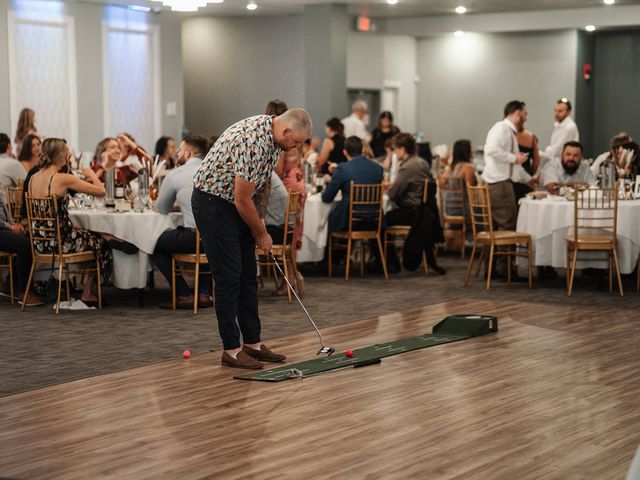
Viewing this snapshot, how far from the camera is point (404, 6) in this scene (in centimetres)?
1588

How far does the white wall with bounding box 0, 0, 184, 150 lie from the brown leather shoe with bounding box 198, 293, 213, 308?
564 centimetres

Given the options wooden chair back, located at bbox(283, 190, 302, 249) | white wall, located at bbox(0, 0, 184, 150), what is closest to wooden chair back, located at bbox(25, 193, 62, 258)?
wooden chair back, located at bbox(283, 190, 302, 249)

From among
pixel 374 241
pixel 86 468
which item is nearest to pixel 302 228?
pixel 374 241

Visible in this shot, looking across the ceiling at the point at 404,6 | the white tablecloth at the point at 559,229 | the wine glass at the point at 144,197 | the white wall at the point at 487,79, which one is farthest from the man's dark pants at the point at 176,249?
the white wall at the point at 487,79

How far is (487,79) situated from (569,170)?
8.77 metres

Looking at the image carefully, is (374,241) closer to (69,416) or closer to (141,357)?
(141,357)

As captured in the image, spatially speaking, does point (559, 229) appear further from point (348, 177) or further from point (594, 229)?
point (348, 177)

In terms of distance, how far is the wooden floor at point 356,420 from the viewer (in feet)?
13.5

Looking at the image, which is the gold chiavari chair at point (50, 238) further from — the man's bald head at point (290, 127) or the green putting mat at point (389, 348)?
the man's bald head at point (290, 127)

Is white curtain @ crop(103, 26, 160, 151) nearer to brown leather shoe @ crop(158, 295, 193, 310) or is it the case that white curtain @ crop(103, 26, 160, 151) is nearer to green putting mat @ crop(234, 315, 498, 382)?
brown leather shoe @ crop(158, 295, 193, 310)

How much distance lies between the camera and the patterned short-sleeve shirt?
18.1 feet

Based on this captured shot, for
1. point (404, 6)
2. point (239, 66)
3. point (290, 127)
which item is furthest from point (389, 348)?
point (239, 66)

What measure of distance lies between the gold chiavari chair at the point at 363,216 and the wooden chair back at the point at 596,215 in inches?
71.8

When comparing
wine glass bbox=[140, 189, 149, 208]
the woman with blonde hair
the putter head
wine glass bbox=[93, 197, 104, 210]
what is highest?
the woman with blonde hair
